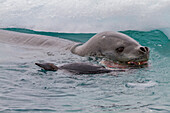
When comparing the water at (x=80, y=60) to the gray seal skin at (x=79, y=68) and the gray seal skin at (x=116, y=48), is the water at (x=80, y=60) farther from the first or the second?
the gray seal skin at (x=116, y=48)

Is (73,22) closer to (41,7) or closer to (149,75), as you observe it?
(41,7)

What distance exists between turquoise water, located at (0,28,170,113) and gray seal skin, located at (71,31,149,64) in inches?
8.5

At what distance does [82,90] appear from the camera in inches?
119

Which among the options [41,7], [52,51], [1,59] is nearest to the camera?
[1,59]

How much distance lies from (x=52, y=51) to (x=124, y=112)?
3289 mm

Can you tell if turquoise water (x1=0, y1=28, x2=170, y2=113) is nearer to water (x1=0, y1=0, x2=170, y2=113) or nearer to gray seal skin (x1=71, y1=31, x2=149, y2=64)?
water (x1=0, y1=0, x2=170, y2=113)

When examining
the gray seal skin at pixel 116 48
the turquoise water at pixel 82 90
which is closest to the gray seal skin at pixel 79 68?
the turquoise water at pixel 82 90

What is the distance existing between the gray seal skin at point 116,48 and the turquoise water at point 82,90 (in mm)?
215

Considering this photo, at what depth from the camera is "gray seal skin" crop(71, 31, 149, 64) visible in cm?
409

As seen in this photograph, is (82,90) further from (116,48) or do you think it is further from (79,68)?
(116,48)

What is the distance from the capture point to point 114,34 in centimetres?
451

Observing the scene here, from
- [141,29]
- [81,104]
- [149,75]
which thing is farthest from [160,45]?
[81,104]

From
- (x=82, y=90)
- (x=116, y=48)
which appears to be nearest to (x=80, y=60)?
(x=116, y=48)

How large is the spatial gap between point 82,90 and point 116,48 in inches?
59.7
